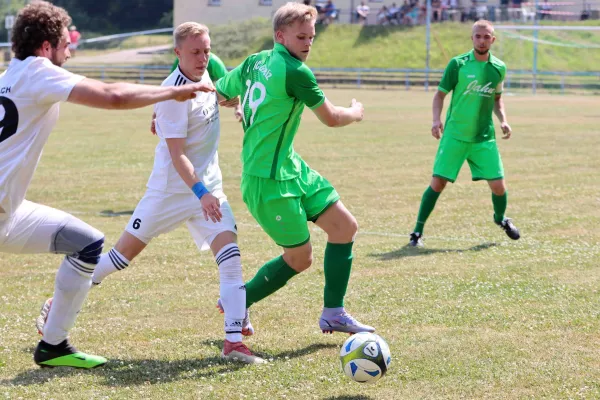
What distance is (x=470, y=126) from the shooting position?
9.34 meters

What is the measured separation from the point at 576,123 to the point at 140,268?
18842 mm

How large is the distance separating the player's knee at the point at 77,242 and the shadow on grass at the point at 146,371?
0.67 meters

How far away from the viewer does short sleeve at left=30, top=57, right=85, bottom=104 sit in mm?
4484

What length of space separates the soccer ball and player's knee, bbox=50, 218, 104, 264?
1537 millimetres

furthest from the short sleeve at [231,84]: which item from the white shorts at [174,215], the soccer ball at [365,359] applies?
the soccer ball at [365,359]

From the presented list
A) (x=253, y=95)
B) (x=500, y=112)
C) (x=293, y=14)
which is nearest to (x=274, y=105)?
(x=253, y=95)

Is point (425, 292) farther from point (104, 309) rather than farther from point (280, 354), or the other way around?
point (104, 309)

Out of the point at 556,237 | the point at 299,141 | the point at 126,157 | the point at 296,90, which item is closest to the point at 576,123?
the point at 299,141

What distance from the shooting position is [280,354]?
18.3 feet

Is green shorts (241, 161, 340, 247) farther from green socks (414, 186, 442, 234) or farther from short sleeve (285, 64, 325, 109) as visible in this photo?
green socks (414, 186, 442, 234)

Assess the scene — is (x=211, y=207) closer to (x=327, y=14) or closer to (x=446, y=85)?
(x=446, y=85)

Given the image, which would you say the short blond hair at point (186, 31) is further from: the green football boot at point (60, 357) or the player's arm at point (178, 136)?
the green football boot at point (60, 357)

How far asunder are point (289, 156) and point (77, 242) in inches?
55.5

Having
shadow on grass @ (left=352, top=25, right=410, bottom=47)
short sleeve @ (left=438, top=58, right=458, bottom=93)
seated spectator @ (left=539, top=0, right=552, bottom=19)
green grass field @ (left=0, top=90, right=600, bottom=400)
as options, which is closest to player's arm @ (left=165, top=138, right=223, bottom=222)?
green grass field @ (left=0, top=90, right=600, bottom=400)
